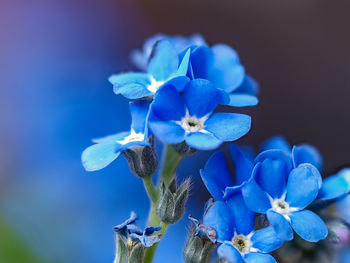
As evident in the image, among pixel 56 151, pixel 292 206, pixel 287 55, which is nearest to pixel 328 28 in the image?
pixel 287 55

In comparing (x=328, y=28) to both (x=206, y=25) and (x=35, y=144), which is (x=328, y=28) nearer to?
(x=206, y=25)

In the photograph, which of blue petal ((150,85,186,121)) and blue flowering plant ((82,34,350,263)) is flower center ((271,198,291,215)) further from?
blue petal ((150,85,186,121))

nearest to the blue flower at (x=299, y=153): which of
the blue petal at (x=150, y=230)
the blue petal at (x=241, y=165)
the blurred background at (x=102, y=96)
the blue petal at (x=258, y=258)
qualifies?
the blue petal at (x=241, y=165)

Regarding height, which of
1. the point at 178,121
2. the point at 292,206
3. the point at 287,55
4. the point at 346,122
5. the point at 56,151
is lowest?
the point at 292,206

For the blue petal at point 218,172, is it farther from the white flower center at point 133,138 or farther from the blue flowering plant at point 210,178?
the white flower center at point 133,138

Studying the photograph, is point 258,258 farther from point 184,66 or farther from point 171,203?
point 184,66

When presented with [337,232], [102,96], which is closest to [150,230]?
[337,232]
